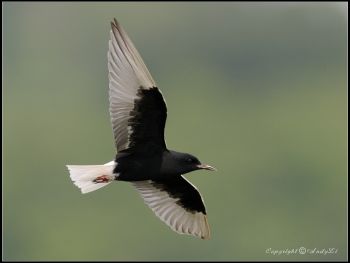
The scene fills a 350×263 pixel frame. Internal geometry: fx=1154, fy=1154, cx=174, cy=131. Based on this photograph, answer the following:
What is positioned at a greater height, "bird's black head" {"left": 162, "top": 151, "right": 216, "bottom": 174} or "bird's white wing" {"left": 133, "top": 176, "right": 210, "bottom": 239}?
"bird's black head" {"left": 162, "top": 151, "right": 216, "bottom": 174}

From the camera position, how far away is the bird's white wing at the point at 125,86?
15.3 m

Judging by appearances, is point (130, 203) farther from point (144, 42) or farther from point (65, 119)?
point (144, 42)

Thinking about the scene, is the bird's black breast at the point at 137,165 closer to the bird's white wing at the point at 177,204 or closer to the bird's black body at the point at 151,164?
the bird's black body at the point at 151,164

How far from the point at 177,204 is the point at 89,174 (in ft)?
7.17

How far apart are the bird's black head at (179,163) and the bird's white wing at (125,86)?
49cm

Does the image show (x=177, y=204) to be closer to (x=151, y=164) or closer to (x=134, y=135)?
(x=151, y=164)

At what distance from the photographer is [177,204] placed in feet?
56.7

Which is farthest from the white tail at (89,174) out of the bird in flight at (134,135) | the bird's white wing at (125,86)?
the bird's white wing at (125,86)

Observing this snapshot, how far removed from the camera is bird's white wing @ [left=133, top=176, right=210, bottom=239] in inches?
674

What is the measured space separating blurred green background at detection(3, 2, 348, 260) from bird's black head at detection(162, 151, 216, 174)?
50.5 m

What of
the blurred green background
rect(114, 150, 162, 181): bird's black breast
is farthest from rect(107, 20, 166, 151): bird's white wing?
the blurred green background

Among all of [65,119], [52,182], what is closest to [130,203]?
[52,182]

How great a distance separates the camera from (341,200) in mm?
89438

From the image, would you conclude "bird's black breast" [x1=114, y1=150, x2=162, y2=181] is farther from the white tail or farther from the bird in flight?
the white tail
